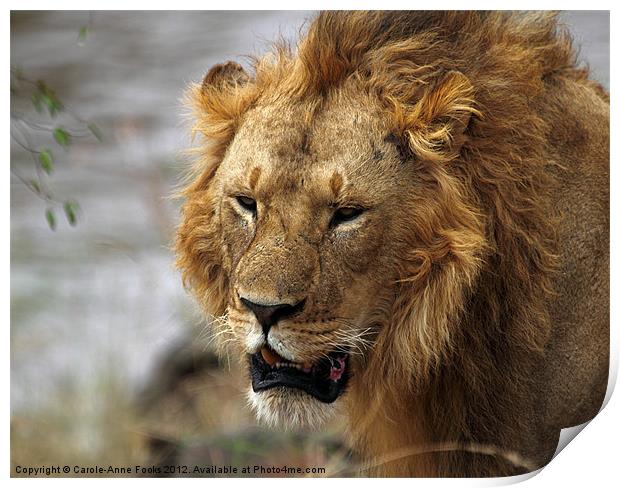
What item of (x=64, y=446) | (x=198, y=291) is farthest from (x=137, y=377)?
(x=198, y=291)

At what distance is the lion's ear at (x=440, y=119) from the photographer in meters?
Result: 2.46

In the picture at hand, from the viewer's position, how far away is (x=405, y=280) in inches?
97.1

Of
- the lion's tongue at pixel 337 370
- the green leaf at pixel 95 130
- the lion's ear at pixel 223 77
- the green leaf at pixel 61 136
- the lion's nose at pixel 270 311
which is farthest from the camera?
the green leaf at pixel 95 130

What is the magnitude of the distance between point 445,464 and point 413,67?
106 cm

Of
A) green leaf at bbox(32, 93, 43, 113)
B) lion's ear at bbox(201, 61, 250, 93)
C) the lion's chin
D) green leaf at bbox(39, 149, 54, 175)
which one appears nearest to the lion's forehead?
lion's ear at bbox(201, 61, 250, 93)

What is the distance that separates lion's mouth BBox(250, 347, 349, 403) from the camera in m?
2.49

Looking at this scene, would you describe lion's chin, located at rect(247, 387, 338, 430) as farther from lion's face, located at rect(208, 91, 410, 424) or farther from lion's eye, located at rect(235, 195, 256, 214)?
lion's eye, located at rect(235, 195, 256, 214)

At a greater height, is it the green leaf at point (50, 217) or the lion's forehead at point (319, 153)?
the lion's forehead at point (319, 153)

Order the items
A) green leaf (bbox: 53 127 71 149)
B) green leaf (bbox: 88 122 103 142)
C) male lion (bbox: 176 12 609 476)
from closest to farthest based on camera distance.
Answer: male lion (bbox: 176 12 609 476), green leaf (bbox: 53 127 71 149), green leaf (bbox: 88 122 103 142)

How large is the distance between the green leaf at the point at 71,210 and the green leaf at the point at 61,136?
176 mm

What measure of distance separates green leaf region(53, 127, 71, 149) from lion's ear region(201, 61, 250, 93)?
0.45 metres

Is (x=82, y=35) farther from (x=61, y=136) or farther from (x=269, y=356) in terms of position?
(x=269, y=356)

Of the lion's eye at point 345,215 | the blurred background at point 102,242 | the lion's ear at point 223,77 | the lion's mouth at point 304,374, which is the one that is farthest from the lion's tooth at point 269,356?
the lion's ear at point 223,77

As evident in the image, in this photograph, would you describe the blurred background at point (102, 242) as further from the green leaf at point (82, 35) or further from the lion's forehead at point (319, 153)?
the lion's forehead at point (319, 153)
